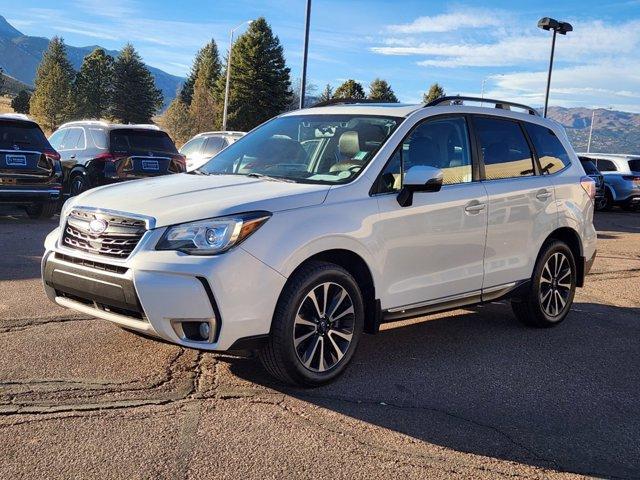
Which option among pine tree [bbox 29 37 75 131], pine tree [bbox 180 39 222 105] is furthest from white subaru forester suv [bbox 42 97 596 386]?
pine tree [bbox 180 39 222 105]

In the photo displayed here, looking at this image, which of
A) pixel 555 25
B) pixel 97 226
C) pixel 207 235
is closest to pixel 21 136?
pixel 97 226

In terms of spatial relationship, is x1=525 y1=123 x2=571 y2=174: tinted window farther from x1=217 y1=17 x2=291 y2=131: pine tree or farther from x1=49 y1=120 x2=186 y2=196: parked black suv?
x1=217 y1=17 x2=291 y2=131: pine tree

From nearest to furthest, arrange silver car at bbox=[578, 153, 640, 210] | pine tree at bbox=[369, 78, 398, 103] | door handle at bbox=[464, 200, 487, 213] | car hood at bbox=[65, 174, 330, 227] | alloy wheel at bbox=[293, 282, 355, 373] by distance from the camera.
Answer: car hood at bbox=[65, 174, 330, 227], alloy wheel at bbox=[293, 282, 355, 373], door handle at bbox=[464, 200, 487, 213], silver car at bbox=[578, 153, 640, 210], pine tree at bbox=[369, 78, 398, 103]

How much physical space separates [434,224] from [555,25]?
24712 millimetres

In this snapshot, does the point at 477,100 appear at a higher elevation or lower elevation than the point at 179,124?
lower

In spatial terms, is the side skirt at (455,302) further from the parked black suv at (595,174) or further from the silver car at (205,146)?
the parked black suv at (595,174)

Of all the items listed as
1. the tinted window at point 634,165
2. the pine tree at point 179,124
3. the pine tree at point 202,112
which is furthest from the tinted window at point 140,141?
the pine tree at point 202,112

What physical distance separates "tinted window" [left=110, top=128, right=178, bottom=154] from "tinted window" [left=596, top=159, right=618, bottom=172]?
15.1 m

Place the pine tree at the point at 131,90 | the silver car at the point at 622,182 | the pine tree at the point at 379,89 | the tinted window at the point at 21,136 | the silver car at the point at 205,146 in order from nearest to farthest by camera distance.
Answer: the tinted window at the point at 21,136, the silver car at the point at 205,146, the silver car at the point at 622,182, the pine tree at the point at 131,90, the pine tree at the point at 379,89

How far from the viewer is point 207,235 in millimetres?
3783

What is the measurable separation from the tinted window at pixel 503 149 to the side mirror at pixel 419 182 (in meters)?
1.04

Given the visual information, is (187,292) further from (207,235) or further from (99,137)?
(99,137)

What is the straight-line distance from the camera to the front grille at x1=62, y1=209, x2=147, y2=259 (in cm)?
387

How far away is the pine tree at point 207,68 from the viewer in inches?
3428
